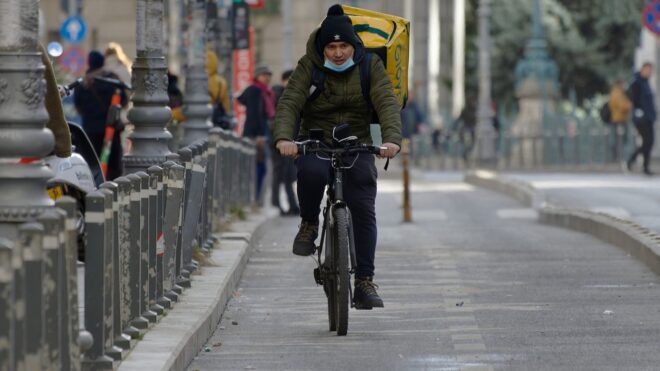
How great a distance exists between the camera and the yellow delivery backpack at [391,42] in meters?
12.7

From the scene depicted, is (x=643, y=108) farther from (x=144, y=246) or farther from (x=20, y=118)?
(x=20, y=118)

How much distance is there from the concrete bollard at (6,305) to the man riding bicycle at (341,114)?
5.07 meters

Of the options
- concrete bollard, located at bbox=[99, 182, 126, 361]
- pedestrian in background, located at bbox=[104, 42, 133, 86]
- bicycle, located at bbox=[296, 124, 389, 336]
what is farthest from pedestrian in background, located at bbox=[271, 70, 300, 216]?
concrete bollard, located at bbox=[99, 182, 126, 361]

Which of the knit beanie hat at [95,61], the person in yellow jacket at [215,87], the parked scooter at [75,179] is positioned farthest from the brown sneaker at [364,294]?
the person in yellow jacket at [215,87]

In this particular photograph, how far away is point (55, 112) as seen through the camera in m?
10.2

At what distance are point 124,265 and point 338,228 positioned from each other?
1877mm

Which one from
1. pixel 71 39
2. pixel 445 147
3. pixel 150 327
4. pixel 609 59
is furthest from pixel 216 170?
pixel 609 59

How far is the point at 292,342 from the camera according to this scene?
11531 millimetres

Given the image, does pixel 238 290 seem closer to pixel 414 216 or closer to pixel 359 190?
pixel 359 190

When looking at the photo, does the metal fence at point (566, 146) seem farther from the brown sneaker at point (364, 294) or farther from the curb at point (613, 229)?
the brown sneaker at point (364, 294)

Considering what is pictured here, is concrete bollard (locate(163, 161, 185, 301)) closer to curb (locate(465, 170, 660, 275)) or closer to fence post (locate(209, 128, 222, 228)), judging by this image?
curb (locate(465, 170, 660, 275))

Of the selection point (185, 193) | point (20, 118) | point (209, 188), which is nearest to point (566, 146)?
point (209, 188)

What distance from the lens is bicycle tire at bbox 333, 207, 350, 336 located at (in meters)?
11.4

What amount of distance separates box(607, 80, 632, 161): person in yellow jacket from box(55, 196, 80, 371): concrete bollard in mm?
33700
